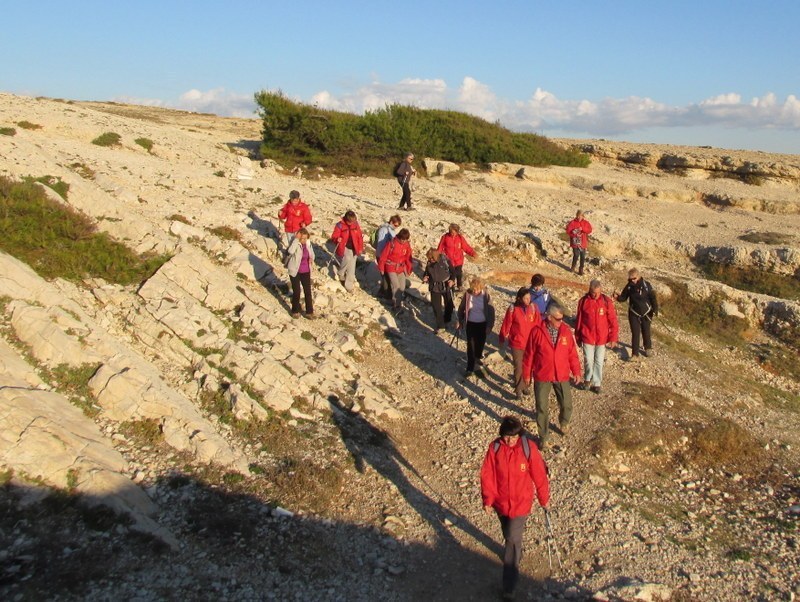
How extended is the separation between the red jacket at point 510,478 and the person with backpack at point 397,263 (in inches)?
276

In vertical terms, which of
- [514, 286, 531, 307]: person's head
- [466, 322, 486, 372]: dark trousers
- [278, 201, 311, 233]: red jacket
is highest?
[278, 201, 311, 233]: red jacket

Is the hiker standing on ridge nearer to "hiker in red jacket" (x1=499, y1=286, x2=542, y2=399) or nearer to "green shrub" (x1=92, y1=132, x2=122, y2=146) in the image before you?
"green shrub" (x1=92, y1=132, x2=122, y2=146)

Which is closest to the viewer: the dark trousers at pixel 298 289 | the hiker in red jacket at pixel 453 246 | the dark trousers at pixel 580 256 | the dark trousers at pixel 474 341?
the dark trousers at pixel 474 341

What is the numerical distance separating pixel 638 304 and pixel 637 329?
55 cm

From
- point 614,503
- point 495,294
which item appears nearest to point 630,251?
point 495,294

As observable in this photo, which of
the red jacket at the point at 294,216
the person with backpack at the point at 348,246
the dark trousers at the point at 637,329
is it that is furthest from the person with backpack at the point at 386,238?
the dark trousers at the point at 637,329

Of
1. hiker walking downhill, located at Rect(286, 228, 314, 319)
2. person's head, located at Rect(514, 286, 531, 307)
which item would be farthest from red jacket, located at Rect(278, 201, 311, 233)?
person's head, located at Rect(514, 286, 531, 307)

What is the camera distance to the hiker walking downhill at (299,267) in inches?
448

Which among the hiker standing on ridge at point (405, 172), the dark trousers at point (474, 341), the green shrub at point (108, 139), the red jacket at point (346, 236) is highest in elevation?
the green shrub at point (108, 139)

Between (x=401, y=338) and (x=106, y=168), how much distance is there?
9.28m

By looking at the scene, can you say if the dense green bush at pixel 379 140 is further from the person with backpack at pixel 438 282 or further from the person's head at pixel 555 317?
the person's head at pixel 555 317

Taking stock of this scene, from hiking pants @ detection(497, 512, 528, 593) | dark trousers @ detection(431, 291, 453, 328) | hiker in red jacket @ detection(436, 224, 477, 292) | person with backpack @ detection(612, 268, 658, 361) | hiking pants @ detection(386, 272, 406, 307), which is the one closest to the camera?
hiking pants @ detection(497, 512, 528, 593)

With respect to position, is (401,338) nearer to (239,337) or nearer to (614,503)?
(239,337)

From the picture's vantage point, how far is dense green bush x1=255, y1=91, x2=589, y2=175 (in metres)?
27.1
